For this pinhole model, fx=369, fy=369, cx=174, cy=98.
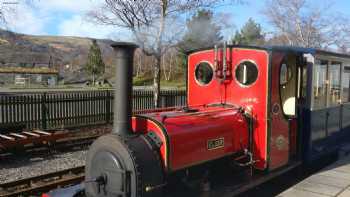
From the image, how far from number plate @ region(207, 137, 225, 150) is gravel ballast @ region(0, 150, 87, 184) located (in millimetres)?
4498

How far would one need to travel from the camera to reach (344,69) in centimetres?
841

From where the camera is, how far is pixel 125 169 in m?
3.99

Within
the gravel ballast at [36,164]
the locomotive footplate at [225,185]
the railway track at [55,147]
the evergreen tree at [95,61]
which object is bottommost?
the gravel ballast at [36,164]

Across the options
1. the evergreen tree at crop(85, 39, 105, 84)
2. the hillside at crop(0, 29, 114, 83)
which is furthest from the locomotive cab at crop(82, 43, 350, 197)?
the evergreen tree at crop(85, 39, 105, 84)

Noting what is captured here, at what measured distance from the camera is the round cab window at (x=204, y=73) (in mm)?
6262

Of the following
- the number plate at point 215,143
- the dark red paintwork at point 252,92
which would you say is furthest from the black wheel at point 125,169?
the dark red paintwork at point 252,92

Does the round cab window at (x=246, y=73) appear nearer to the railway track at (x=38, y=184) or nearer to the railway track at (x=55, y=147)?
the railway track at (x=38, y=184)

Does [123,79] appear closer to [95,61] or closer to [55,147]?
[55,147]

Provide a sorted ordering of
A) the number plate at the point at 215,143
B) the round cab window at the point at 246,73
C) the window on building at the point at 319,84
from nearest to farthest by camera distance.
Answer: the number plate at the point at 215,143 < the round cab window at the point at 246,73 < the window on building at the point at 319,84

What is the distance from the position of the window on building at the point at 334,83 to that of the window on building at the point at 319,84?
0.97 feet

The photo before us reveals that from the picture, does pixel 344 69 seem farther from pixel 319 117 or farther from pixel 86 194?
pixel 86 194

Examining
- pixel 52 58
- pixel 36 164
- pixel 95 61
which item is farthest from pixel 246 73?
pixel 52 58

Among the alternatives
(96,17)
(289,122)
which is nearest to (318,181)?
(289,122)

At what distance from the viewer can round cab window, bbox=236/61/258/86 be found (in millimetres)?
5648
